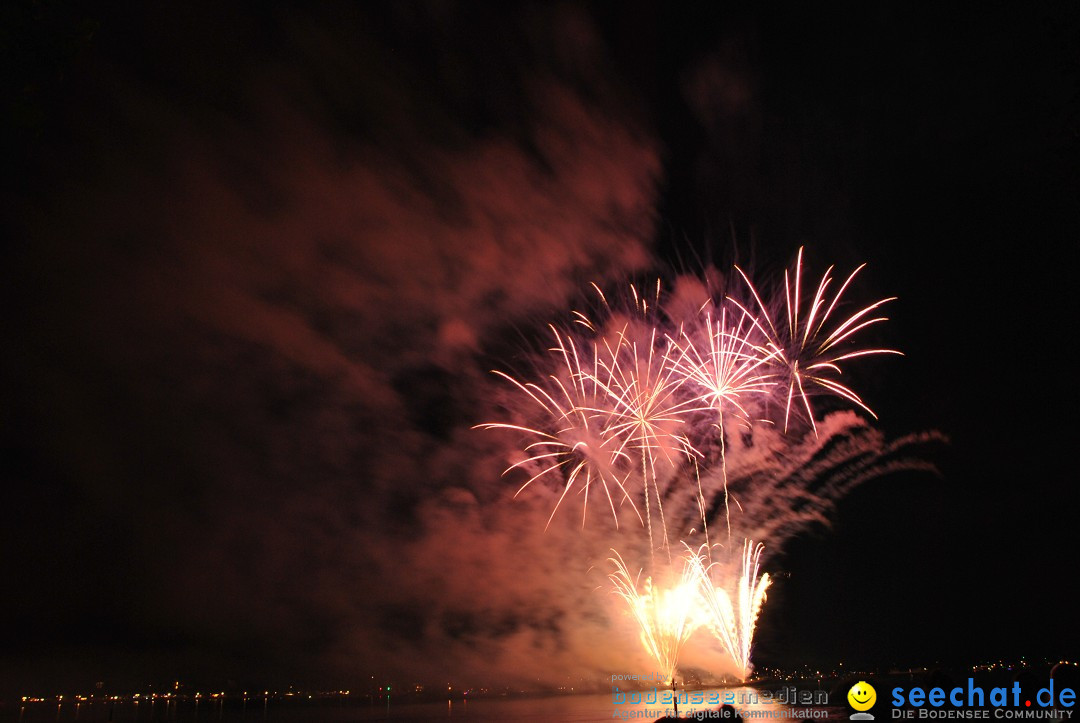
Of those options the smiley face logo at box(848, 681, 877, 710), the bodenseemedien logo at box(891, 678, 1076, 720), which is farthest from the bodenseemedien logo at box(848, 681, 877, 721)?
the bodenseemedien logo at box(891, 678, 1076, 720)

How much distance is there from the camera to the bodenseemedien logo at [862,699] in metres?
17.1

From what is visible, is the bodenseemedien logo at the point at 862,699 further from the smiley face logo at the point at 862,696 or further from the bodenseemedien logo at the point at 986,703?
the bodenseemedien logo at the point at 986,703

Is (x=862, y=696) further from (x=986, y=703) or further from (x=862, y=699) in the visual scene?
(x=986, y=703)

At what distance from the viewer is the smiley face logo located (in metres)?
17.2

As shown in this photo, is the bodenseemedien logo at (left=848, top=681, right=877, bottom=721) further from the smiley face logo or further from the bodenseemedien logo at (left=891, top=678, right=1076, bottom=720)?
the bodenseemedien logo at (left=891, top=678, right=1076, bottom=720)

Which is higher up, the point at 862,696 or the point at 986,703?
the point at 862,696

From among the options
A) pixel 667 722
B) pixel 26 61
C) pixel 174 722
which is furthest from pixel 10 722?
pixel 26 61

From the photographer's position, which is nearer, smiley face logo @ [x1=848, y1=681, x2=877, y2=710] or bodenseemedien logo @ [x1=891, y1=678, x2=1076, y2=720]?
bodenseemedien logo @ [x1=891, y1=678, x2=1076, y2=720]

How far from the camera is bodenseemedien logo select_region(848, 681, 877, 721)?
17.1 m

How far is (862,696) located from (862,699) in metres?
0.07

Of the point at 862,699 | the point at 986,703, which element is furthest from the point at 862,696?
the point at 986,703

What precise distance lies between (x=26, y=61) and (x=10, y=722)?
18232 cm

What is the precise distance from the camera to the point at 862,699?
1733 cm

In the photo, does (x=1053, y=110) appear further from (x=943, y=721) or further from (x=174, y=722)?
(x=174, y=722)
